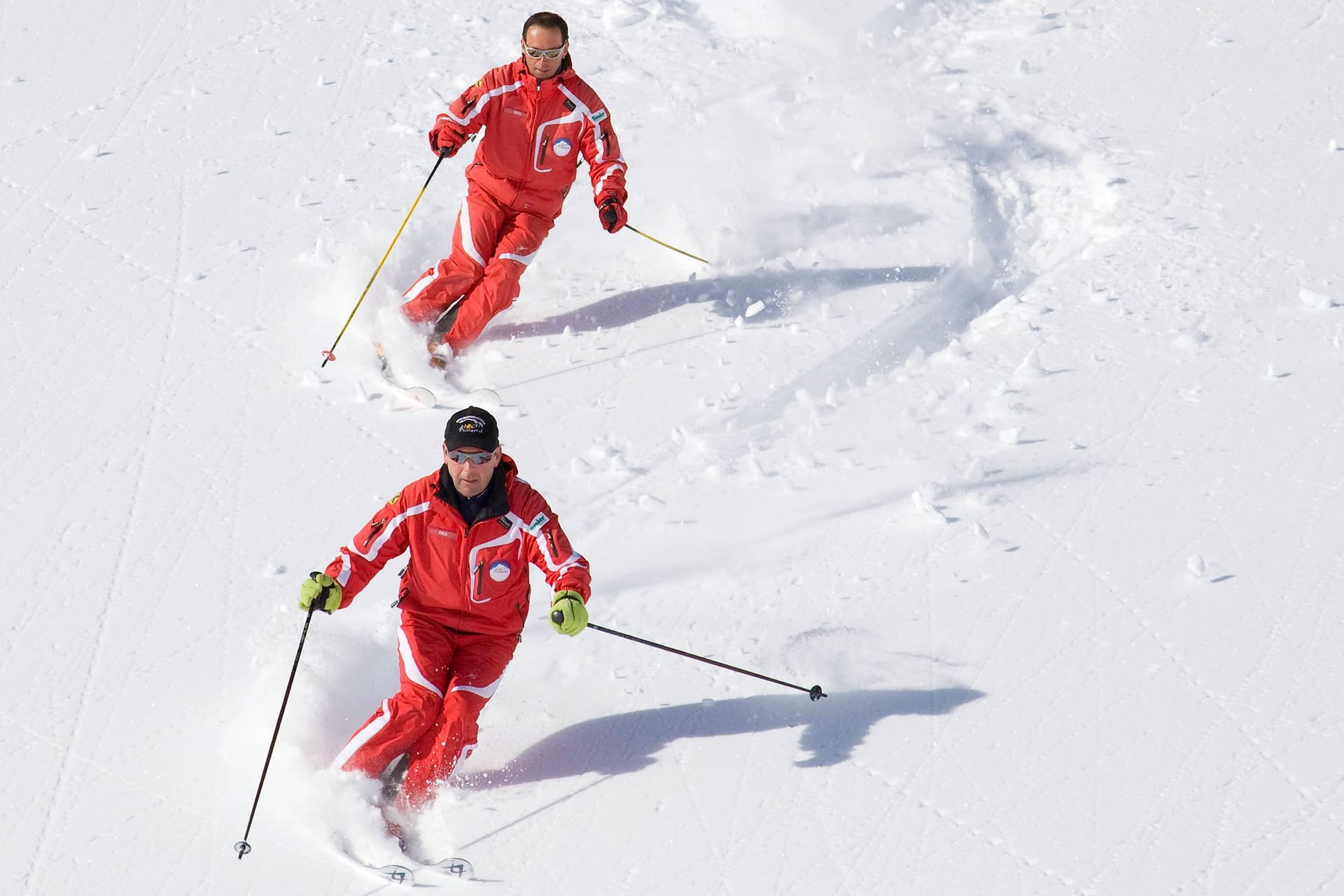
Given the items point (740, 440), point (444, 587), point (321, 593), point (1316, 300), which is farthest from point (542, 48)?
point (1316, 300)

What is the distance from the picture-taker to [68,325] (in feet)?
22.8

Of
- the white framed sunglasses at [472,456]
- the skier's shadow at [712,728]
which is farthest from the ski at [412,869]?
the white framed sunglasses at [472,456]

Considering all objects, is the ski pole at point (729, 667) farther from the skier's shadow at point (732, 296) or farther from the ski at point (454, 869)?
the skier's shadow at point (732, 296)

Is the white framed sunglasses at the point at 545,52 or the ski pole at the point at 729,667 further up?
the white framed sunglasses at the point at 545,52

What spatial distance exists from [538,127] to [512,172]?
0.85ft

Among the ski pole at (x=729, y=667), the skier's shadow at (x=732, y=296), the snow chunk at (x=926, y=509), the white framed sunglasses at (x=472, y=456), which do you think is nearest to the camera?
the white framed sunglasses at (x=472, y=456)

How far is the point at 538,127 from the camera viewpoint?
260 inches

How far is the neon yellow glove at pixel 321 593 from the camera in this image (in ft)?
14.5

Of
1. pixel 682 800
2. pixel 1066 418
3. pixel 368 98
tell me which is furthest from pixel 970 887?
pixel 368 98

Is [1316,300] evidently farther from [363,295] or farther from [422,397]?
[363,295]

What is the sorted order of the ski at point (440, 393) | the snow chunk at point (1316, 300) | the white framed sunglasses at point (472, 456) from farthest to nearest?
the snow chunk at point (1316, 300) → the ski at point (440, 393) → the white framed sunglasses at point (472, 456)

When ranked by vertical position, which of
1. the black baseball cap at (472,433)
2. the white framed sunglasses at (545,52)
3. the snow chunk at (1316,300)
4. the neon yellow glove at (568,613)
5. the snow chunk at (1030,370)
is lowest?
the snow chunk at (1316,300)

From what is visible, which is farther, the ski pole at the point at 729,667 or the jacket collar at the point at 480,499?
the ski pole at the point at 729,667

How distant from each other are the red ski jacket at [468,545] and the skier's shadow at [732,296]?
8.19 ft
